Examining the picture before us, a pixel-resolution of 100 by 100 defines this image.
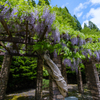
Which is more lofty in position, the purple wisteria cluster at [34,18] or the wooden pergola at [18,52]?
the purple wisteria cluster at [34,18]

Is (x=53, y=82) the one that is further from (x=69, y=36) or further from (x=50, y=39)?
(x=69, y=36)

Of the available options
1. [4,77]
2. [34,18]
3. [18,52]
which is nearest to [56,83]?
[34,18]

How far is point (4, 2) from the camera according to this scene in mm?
2611

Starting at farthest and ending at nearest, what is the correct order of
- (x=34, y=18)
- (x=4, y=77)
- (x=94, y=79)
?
(x=4, y=77) → (x=94, y=79) → (x=34, y=18)

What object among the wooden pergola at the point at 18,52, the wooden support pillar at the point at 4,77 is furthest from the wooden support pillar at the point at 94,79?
the wooden support pillar at the point at 4,77

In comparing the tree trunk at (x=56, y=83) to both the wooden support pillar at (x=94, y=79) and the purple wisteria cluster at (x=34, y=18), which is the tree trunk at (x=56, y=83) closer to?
the purple wisteria cluster at (x=34, y=18)

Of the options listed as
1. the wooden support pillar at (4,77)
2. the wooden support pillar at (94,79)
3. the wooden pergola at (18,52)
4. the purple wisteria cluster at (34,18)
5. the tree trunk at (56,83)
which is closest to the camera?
the purple wisteria cluster at (34,18)

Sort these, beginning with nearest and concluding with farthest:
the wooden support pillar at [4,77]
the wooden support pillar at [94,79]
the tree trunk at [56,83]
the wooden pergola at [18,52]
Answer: the tree trunk at [56,83] < the wooden pergola at [18,52] < the wooden support pillar at [94,79] < the wooden support pillar at [4,77]

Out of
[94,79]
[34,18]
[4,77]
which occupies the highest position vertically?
[34,18]

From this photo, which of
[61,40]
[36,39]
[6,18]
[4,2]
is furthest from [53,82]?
[4,2]

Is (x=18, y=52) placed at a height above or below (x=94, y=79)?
above

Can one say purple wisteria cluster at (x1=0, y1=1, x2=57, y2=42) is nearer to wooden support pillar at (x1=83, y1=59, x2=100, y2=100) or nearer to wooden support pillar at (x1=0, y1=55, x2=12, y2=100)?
wooden support pillar at (x1=0, y1=55, x2=12, y2=100)

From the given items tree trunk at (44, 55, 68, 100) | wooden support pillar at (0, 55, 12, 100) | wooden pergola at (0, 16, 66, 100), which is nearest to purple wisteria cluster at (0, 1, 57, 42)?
wooden pergola at (0, 16, 66, 100)

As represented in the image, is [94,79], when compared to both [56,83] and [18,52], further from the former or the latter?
[18,52]
